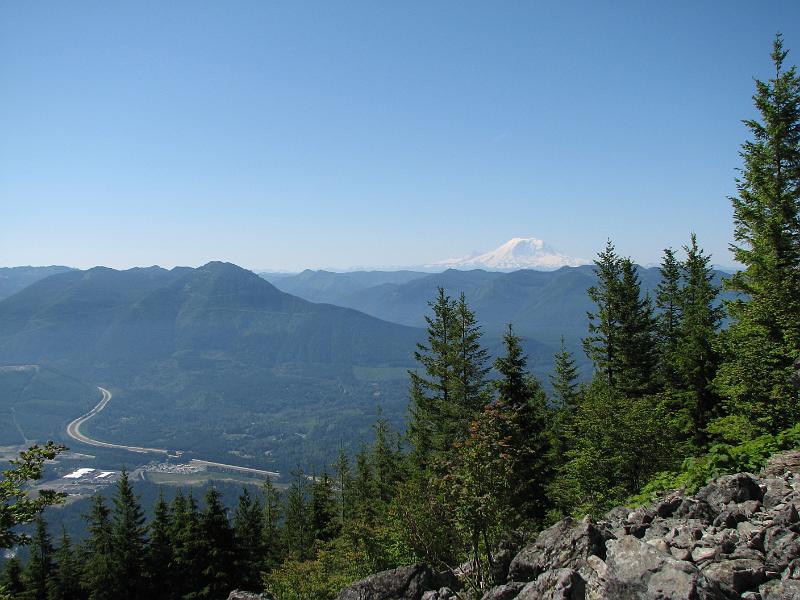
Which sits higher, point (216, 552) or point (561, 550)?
point (561, 550)

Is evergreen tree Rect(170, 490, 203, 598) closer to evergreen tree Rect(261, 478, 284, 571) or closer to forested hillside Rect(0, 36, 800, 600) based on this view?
forested hillside Rect(0, 36, 800, 600)

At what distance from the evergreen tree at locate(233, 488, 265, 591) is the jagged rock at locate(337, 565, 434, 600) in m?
27.8

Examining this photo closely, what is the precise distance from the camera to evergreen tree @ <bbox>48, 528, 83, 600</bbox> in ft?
139

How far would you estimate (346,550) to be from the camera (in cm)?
2145

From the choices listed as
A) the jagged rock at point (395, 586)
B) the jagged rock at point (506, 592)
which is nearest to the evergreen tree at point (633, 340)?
the jagged rock at point (395, 586)

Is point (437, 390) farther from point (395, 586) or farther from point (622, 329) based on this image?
point (395, 586)

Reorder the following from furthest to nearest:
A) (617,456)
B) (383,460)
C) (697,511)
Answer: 1. (383,460)
2. (617,456)
3. (697,511)

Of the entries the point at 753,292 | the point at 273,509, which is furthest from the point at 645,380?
the point at 273,509

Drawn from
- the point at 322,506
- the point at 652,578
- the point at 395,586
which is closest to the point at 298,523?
the point at 322,506

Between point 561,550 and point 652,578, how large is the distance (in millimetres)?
4301

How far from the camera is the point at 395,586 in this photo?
1463cm

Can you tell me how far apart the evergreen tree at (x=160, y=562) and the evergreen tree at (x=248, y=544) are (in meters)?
5.47

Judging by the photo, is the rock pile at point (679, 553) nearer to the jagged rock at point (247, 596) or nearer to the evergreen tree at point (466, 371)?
the jagged rock at point (247, 596)

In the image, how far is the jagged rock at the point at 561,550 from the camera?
11.7m
